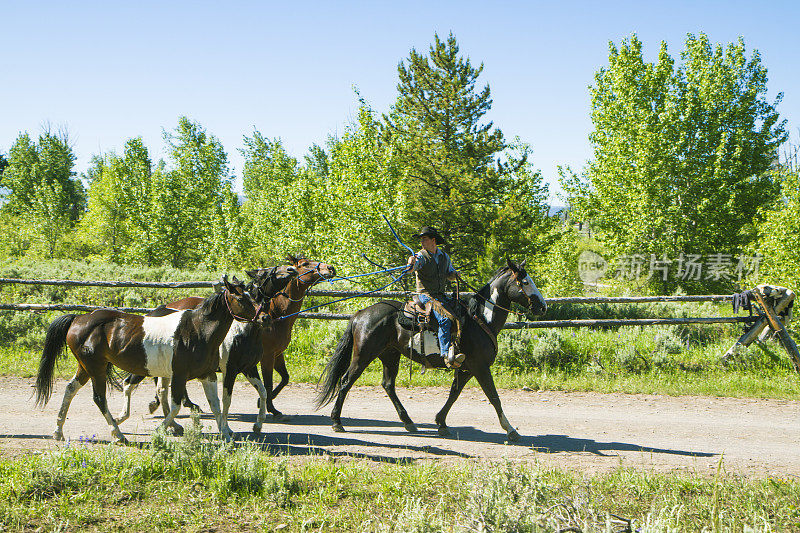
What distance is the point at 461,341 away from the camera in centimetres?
772

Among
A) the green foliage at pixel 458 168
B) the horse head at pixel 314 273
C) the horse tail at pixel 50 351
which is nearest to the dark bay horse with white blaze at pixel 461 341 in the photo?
the horse head at pixel 314 273

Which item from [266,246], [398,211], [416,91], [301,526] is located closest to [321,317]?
[301,526]

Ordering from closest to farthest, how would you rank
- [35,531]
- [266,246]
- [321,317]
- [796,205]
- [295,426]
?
[35,531] → [295,426] → [321,317] → [796,205] → [266,246]

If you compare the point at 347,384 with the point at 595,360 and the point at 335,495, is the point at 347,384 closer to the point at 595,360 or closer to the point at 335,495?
the point at 335,495

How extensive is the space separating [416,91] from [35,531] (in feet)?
65.7

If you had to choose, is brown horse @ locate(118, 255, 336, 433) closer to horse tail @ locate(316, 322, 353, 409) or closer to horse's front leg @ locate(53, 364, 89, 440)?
horse's front leg @ locate(53, 364, 89, 440)

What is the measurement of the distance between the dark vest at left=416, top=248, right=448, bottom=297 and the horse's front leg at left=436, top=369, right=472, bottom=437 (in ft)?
3.93

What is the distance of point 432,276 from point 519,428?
98.2 inches

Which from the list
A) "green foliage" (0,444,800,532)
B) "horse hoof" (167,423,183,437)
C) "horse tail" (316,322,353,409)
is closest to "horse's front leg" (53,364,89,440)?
"green foliage" (0,444,800,532)

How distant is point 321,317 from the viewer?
36.9ft

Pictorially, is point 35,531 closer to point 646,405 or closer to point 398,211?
point 646,405

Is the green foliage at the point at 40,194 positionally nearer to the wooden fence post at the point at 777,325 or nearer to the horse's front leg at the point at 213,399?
the horse's front leg at the point at 213,399

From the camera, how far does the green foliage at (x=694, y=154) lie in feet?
90.4

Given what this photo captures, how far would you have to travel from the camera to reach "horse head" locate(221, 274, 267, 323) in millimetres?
6793
